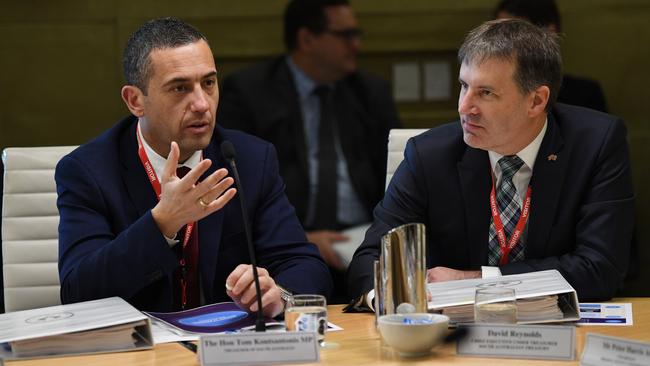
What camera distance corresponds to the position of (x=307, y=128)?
483 cm

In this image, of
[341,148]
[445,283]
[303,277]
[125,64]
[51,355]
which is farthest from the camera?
[341,148]

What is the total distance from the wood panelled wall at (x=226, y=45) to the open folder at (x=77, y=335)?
9.70ft

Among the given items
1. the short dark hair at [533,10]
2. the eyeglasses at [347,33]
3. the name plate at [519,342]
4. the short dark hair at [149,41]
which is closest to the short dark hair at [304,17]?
the eyeglasses at [347,33]

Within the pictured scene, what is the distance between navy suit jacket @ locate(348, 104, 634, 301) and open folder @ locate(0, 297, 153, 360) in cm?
68

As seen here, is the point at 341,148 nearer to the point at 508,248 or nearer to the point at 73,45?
the point at 73,45

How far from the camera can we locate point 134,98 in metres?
2.92

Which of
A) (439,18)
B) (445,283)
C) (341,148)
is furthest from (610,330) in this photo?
(439,18)

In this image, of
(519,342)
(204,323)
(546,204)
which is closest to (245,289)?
(204,323)

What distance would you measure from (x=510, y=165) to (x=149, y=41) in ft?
3.45

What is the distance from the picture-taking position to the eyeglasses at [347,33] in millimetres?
5012

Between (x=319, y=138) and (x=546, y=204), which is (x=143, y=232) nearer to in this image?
(x=546, y=204)

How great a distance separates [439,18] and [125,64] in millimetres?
2506

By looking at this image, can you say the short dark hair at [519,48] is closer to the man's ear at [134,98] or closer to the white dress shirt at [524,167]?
the white dress shirt at [524,167]

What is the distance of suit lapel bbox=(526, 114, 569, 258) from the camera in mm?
2818
